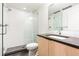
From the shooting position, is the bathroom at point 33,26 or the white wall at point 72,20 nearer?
the white wall at point 72,20

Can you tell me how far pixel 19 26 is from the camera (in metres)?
1.79

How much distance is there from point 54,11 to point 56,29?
15.9 inches

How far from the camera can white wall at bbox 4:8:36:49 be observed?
1.73 meters

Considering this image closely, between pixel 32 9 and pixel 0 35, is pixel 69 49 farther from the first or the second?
pixel 0 35

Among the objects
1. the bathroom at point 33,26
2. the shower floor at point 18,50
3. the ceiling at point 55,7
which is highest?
the ceiling at point 55,7

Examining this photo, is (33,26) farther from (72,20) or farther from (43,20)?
(72,20)

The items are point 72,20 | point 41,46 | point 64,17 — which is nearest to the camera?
point 72,20

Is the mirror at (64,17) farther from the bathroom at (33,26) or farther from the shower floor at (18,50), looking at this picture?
the shower floor at (18,50)

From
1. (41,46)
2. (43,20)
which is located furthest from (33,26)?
(41,46)

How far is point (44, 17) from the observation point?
1.79 m

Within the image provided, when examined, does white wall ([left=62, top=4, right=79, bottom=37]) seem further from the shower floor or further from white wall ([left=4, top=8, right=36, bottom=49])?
the shower floor

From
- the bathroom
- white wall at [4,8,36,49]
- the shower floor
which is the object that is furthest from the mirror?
the shower floor

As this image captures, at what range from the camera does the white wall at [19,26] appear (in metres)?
1.73

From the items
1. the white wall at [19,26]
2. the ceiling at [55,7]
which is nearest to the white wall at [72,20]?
the ceiling at [55,7]
